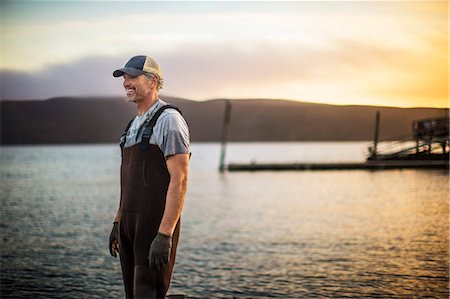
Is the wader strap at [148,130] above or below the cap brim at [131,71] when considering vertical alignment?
below

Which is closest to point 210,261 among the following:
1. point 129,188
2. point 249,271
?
point 249,271

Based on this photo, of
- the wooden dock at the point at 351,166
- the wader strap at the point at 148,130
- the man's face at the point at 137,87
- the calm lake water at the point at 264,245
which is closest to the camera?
the wader strap at the point at 148,130

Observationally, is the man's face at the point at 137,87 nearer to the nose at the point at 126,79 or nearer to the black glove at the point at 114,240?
the nose at the point at 126,79

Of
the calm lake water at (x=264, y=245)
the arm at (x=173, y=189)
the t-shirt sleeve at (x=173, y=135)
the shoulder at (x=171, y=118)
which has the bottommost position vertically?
the calm lake water at (x=264, y=245)

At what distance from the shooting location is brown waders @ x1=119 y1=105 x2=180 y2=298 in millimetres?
3604

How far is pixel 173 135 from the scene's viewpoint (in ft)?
11.4

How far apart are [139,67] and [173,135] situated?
0.50 m

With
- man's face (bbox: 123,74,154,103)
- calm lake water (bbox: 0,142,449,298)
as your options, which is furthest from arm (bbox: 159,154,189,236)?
calm lake water (bbox: 0,142,449,298)

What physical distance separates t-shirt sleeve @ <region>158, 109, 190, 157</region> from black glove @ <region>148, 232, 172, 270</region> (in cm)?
47

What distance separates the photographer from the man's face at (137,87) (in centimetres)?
368

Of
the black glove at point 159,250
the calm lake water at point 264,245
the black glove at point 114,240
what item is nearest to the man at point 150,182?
A: the black glove at point 159,250

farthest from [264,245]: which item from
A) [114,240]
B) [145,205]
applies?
[145,205]

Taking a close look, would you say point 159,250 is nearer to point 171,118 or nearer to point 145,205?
point 145,205

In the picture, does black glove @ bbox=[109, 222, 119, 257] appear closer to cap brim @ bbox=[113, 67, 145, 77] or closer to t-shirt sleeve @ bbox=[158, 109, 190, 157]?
t-shirt sleeve @ bbox=[158, 109, 190, 157]
